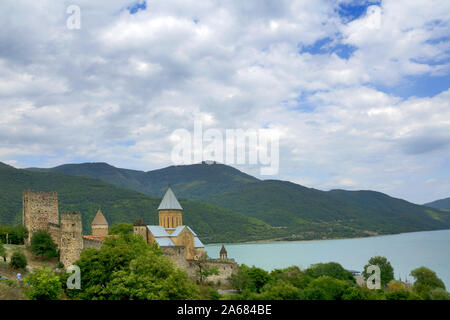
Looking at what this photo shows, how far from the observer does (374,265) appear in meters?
44.3

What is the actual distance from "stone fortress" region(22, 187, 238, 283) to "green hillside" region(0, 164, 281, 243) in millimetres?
57907

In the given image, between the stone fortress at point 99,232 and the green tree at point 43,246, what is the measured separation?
381 mm

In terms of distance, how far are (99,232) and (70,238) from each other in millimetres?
12325

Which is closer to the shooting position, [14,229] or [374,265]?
[14,229]

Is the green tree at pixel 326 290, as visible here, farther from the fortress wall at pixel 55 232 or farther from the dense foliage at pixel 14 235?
the dense foliage at pixel 14 235

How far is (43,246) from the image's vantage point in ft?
86.8

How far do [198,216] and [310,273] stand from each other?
3910 inches

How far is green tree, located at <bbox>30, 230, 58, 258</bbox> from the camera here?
26406 millimetres
